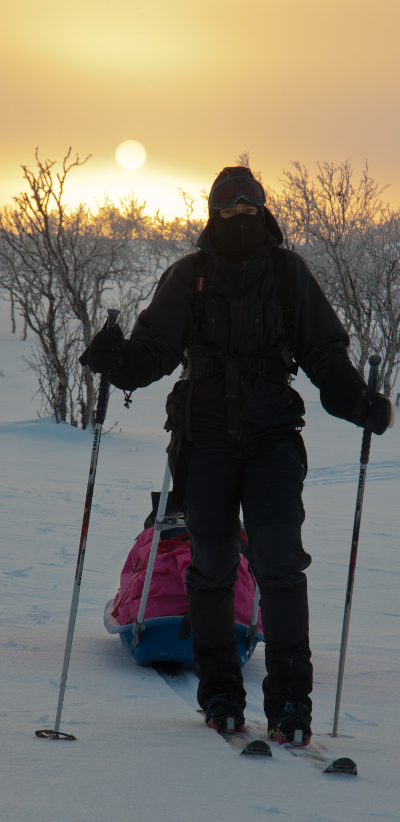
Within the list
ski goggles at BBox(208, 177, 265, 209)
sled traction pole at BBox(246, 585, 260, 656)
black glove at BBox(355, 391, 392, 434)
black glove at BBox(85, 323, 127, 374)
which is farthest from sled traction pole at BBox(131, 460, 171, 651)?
ski goggles at BBox(208, 177, 265, 209)

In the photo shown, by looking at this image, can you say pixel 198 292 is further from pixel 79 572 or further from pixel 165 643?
pixel 165 643

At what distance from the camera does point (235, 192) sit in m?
2.23

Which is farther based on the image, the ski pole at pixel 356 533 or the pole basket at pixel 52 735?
the ski pole at pixel 356 533

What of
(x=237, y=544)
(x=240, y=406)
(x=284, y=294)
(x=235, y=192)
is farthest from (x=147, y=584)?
(x=235, y=192)

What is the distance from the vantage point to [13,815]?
4.61 ft

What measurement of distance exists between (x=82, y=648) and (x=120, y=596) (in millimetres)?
268

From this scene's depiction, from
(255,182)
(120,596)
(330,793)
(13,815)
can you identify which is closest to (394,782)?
(330,793)

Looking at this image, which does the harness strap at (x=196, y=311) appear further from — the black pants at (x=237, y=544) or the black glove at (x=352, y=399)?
the black glove at (x=352, y=399)

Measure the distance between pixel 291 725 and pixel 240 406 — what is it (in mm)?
920

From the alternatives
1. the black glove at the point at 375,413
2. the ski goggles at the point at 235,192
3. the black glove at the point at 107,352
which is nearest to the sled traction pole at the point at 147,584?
the black glove at the point at 107,352

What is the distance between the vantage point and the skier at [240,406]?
6.64 feet

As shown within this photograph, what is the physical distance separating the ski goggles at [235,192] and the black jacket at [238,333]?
15 cm

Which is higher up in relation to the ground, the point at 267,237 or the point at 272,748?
the point at 267,237

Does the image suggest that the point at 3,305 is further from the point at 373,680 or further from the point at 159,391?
the point at 373,680
